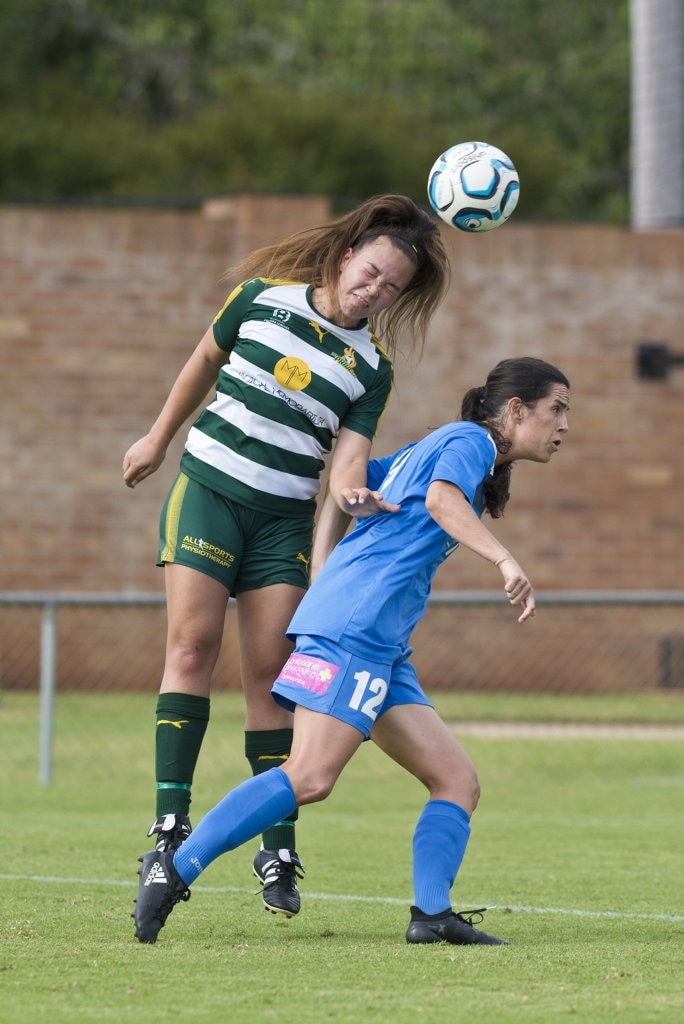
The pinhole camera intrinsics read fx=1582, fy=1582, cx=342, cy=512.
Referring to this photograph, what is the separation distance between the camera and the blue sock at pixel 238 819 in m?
4.34

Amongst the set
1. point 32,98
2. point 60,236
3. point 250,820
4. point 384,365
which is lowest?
point 250,820

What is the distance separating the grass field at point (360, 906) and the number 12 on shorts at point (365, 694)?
0.67 m

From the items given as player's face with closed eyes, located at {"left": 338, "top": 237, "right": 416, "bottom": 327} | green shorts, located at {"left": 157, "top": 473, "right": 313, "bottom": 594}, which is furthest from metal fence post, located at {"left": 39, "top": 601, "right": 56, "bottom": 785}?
player's face with closed eyes, located at {"left": 338, "top": 237, "right": 416, "bottom": 327}

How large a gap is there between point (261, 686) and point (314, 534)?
1.74 ft

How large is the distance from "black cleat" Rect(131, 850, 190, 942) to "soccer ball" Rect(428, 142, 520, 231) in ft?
7.88

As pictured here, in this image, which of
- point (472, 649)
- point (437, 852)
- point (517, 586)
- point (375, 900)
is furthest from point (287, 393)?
point (472, 649)

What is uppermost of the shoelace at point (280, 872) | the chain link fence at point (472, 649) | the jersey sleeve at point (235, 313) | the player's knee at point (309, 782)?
the jersey sleeve at point (235, 313)

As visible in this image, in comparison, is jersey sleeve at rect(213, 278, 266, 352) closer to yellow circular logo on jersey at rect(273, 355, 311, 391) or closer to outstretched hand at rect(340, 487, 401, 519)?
yellow circular logo on jersey at rect(273, 355, 311, 391)

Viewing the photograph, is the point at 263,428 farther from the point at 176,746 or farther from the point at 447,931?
the point at 447,931

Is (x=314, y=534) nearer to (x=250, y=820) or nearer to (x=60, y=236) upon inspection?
(x=250, y=820)

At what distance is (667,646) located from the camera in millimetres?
14586

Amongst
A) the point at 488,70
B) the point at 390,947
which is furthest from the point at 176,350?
the point at 488,70

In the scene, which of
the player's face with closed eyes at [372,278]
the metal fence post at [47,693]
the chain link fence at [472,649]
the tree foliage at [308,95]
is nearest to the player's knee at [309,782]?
the player's face with closed eyes at [372,278]

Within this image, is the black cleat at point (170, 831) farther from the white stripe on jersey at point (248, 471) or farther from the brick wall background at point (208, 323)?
the brick wall background at point (208, 323)
